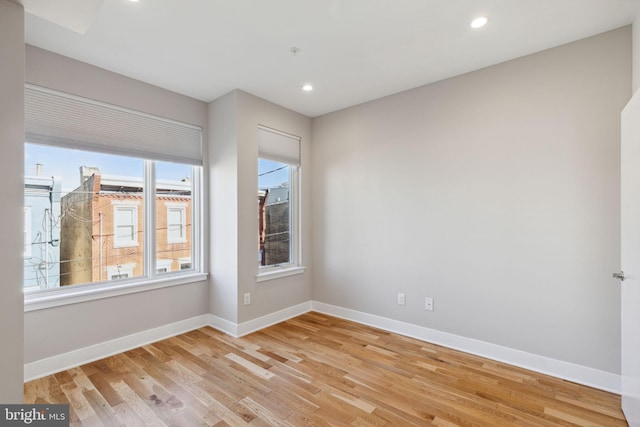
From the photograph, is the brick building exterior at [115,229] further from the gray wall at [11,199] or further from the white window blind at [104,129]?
the gray wall at [11,199]

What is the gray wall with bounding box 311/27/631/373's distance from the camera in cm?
217

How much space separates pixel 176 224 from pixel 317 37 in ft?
7.86

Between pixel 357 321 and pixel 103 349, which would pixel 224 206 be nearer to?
pixel 103 349

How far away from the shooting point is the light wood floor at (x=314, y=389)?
1854mm

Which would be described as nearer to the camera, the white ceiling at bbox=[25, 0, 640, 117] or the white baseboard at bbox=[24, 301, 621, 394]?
the white ceiling at bbox=[25, 0, 640, 117]

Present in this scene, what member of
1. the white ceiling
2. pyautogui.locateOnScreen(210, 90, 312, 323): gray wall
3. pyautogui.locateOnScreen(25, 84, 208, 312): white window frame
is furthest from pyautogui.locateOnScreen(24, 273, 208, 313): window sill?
the white ceiling

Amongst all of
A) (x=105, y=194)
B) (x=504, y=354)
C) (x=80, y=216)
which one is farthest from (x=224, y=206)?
(x=504, y=354)

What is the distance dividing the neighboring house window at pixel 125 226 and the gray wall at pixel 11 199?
6.01 ft

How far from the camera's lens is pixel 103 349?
8.63ft

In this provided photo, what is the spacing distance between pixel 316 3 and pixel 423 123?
164 cm

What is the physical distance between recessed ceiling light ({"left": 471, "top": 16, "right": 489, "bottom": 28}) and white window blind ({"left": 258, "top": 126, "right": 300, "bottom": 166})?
7.32 feet

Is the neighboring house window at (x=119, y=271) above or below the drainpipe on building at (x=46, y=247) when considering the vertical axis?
below

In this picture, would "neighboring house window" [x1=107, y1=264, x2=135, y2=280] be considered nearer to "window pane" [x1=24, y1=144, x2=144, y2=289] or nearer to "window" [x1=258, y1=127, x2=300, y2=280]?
"window pane" [x1=24, y1=144, x2=144, y2=289]

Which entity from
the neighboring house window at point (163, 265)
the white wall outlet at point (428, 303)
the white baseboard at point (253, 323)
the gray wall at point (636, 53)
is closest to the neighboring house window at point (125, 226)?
the neighboring house window at point (163, 265)
